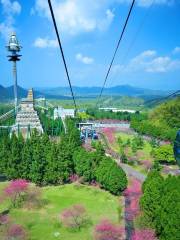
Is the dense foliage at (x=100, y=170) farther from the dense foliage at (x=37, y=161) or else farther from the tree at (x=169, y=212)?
the tree at (x=169, y=212)

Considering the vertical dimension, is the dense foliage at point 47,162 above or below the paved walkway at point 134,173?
above

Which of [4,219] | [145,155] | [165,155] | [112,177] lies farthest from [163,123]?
[4,219]

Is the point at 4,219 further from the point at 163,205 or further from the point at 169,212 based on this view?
the point at 169,212

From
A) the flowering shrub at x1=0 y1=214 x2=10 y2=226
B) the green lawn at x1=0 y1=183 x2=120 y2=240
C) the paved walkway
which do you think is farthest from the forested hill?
the flowering shrub at x1=0 y1=214 x2=10 y2=226

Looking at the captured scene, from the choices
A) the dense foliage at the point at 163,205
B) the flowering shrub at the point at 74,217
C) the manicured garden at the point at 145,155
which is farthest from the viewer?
the manicured garden at the point at 145,155

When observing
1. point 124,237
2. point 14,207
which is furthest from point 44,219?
point 124,237

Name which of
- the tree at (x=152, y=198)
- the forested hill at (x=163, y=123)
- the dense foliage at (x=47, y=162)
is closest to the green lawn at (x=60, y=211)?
the dense foliage at (x=47, y=162)
